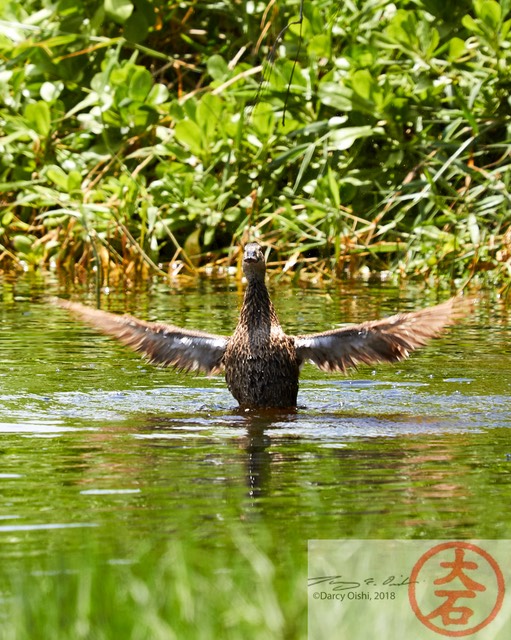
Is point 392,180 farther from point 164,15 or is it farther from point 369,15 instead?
point 164,15

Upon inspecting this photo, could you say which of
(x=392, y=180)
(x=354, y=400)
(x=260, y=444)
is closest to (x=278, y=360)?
(x=354, y=400)

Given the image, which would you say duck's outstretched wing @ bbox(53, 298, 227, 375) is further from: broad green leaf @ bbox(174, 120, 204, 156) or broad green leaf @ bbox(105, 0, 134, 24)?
broad green leaf @ bbox(105, 0, 134, 24)

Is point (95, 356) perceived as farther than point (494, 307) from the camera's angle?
No

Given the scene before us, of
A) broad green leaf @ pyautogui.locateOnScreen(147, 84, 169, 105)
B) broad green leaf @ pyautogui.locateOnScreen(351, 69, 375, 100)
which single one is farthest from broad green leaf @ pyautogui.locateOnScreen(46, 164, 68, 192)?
broad green leaf @ pyautogui.locateOnScreen(351, 69, 375, 100)

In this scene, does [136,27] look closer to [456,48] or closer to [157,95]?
[157,95]

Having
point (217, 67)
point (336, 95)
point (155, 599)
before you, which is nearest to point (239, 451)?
point (155, 599)

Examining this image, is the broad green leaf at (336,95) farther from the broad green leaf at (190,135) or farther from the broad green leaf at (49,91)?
the broad green leaf at (49,91)

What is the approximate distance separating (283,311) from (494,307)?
1.56m

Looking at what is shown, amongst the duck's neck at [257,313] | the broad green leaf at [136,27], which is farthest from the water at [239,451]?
the broad green leaf at [136,27]

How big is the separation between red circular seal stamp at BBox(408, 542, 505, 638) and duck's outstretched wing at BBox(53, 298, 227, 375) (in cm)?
351

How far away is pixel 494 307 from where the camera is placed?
991 cm

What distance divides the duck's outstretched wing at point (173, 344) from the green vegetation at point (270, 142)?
4090 millimetres

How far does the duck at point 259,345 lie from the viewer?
6.69 metres
